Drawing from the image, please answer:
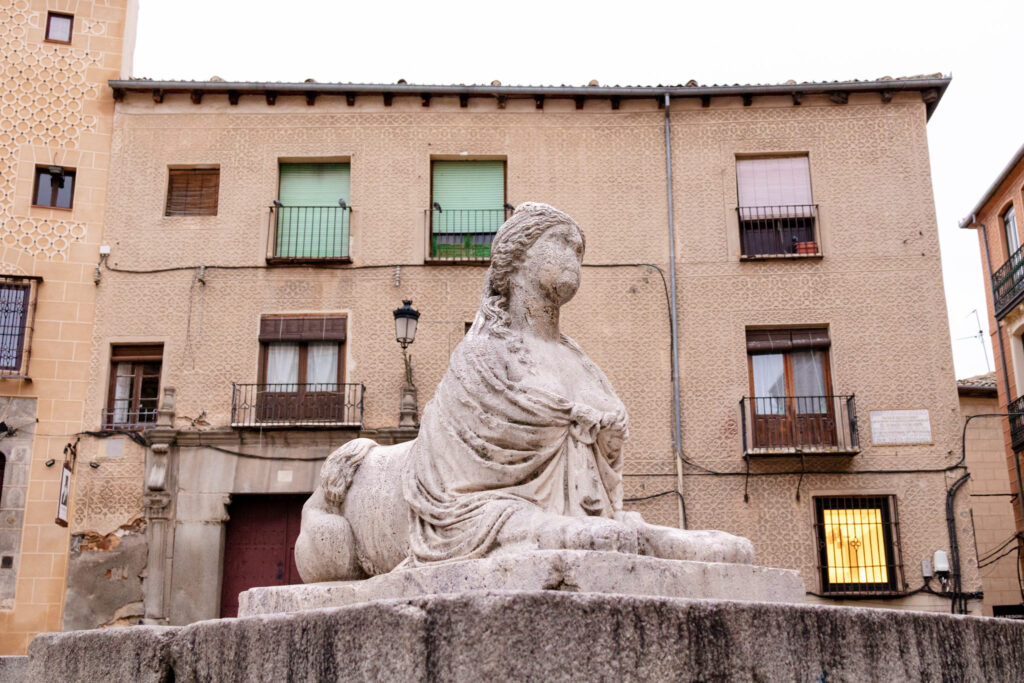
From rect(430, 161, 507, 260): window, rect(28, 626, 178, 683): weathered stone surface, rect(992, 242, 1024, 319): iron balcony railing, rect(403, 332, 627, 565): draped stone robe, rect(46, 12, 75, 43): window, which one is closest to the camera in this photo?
rect(28, 626, 178, 683): weathered stone surface

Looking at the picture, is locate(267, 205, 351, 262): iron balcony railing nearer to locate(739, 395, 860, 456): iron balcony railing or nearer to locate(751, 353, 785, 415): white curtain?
locate(751, 353, 785, 415): white curtain

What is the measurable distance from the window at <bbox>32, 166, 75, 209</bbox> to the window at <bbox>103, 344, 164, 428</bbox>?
Result: 2908mm

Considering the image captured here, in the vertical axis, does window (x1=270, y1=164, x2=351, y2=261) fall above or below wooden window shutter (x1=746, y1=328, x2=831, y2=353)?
above

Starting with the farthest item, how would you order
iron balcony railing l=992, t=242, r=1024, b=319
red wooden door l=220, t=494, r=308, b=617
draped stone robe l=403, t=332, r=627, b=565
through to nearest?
iron balcony railing l=992, t=242, r=1024, b=319 < red wooden door l=220, t=494, r=308, b=617 < draped stone robe l=403, t=332, r=627, b=565

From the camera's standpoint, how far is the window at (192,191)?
2102cm

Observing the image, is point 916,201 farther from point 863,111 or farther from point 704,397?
point 704,397

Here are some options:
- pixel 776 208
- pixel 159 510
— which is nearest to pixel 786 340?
Answer: pixel 776 208

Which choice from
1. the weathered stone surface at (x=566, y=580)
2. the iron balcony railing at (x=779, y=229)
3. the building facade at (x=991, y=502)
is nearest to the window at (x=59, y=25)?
the iron balcony railing at (x=779, y=229)

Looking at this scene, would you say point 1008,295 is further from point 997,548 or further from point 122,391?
point 122,391

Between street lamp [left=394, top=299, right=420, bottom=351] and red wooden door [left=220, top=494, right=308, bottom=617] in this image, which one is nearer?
street lamp [left=394, top=299, right=420, bottom=351]

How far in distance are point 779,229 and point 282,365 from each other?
9.02m

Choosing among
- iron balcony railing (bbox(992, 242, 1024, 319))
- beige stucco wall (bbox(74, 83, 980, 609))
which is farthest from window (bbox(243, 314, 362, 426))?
iron balcony railing (bbox(992, 242, 1024, 319))

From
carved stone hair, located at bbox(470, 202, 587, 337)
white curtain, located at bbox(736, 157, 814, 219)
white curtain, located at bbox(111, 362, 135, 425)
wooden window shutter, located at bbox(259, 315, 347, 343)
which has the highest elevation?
white curtain, located at bbox(736, 157, 814, 219)

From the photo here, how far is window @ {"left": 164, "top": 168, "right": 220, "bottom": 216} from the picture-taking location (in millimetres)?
21016
